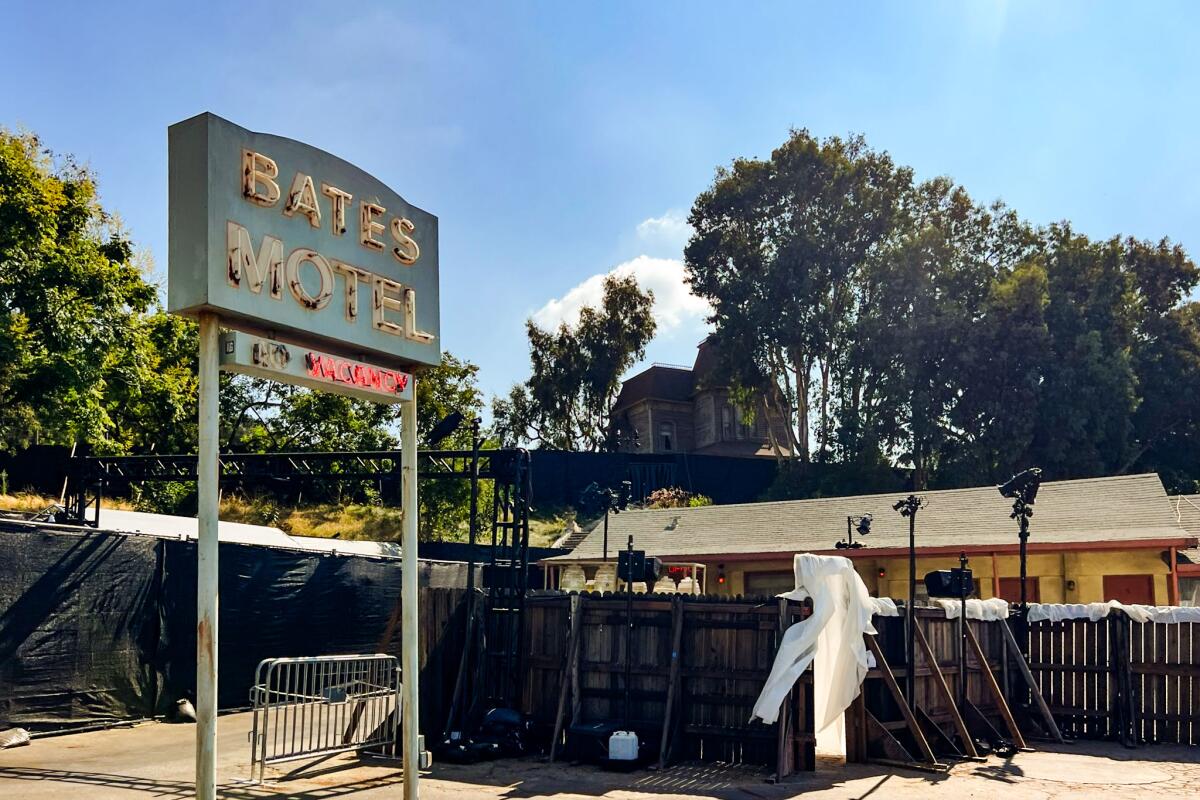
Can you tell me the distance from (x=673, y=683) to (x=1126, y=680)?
6806 millimetres

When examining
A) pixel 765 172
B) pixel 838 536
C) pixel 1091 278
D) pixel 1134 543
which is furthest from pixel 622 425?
pixel 1134 543

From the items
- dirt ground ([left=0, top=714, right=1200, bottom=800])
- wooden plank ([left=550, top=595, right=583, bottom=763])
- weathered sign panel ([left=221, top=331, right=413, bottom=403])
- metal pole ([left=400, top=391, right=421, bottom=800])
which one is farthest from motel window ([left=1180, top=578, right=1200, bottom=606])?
weathered sign panel ([left=221, top=331, right=413, bottom=403])

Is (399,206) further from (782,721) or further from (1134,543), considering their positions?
(1134,543)

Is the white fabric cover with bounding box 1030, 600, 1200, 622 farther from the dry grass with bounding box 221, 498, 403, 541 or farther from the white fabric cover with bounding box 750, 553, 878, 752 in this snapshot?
the dry grass with bounding box 221, 498, 403, 541

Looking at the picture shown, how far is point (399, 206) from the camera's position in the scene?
8195mm

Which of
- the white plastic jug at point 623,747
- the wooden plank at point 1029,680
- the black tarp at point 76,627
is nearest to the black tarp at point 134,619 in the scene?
the black tarp at point 76,627

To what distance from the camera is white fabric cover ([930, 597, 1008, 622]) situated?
1337 cm

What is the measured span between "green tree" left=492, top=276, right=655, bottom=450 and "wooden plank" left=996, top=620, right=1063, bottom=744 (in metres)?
47.6

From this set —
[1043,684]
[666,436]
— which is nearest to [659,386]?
[666,436]

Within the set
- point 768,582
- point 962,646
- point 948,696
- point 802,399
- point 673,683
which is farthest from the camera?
point 802,399

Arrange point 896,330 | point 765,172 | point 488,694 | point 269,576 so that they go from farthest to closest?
point 765,172, point 896,330, point 269,576, point 488,694

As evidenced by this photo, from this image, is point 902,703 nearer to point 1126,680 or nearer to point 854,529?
point 1126,680

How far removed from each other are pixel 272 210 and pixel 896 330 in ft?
142

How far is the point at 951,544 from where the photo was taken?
24859 millimetres
